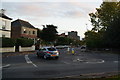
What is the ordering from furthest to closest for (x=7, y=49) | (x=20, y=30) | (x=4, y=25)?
(x=20, y=30), (x=4, y=25), (x=7, y=49)

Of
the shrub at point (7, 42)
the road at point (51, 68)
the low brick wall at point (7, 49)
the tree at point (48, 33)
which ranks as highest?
the tree at point (48, 33)

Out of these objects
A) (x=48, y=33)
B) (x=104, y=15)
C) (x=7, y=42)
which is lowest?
(x=7, y=42)

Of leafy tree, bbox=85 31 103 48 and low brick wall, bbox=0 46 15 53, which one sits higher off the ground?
leafy tree, bbox=85 31 103 48

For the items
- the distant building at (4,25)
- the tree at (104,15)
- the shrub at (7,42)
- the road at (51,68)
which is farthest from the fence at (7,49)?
the tree at (104,15)

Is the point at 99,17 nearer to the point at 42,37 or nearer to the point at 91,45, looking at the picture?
the point at 91,45

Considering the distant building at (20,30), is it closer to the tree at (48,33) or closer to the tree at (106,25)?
the tree at (48,33)

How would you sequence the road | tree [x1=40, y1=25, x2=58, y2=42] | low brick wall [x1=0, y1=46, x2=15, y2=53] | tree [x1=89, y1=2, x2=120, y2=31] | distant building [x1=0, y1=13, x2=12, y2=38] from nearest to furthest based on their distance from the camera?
the road < low brick wall [x1=0, y1=46, x2=15, y2=53] < distant building [x1=0, y1=13, x2=12, y2=38] < tree [x1=89, y1=2, x2=120, y2=31] < tree [x1=40, y1=25, x2=58, y2=42]

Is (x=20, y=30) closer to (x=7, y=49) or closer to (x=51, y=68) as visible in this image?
(x=7, y=49)

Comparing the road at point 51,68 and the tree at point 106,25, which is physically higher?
the tree at point 106,25

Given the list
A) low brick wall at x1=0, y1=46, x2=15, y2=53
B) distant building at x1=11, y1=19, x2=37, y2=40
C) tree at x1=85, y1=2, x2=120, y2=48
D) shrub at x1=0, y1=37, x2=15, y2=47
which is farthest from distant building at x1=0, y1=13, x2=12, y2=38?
tree at x1=85, y1=2, x2=120, y2=48

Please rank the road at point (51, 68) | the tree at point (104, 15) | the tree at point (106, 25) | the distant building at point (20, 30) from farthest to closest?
the distant building at point (20, 30), the tree at point (104, 15), the tree at point (106, 25), the road at point (51, 68)

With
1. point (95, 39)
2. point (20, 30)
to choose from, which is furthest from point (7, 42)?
point (95, 39)

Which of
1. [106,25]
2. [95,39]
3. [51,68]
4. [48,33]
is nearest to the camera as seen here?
[51,68]

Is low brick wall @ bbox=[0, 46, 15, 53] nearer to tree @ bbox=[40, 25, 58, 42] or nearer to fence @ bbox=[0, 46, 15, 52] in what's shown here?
fence @ bbox=[0, 46, 15, 52]
